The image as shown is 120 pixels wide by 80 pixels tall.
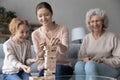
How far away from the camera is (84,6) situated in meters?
4.64

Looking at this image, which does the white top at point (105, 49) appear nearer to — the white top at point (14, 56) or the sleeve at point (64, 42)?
the sleeve at point (64, 42)

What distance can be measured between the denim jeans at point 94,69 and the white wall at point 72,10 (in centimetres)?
233

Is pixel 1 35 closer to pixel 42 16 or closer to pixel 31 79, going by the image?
pixel 42 16

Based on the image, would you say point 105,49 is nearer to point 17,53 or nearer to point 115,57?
point 115,57

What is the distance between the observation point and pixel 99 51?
240 centimetres

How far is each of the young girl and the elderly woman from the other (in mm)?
445

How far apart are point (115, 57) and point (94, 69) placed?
317mm

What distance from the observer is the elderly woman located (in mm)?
2238

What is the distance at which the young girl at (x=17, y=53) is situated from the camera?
222 cm

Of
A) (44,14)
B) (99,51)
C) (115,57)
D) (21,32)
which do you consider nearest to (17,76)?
(21,32)

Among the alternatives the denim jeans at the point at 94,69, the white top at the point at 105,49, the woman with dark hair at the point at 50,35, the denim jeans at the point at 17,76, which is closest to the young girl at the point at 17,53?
the denim jeans at the point at 17,76

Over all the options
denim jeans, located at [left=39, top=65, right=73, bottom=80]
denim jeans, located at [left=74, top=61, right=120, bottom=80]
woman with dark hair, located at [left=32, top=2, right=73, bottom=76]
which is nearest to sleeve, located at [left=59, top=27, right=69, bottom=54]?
woman with dark hair, located at [left=32, top=2, right=73, bottom=76]

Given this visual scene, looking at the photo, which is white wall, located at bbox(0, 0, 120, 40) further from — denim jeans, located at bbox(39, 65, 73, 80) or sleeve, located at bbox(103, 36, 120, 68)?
denim jeans, located at bbox(39, 65, 73, 80)

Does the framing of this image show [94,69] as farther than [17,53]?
No
